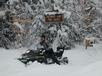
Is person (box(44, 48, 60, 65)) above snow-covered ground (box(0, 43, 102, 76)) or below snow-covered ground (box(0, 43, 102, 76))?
above

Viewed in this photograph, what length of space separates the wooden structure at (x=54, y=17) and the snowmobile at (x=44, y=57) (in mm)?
1145

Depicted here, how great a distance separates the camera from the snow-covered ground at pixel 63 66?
6.46 metres

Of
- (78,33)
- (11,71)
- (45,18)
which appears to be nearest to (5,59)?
(11,71)

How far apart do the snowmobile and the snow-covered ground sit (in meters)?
0.17

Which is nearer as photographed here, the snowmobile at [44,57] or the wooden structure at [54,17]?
the snowmobile at [44,57]

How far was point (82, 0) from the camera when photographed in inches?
378

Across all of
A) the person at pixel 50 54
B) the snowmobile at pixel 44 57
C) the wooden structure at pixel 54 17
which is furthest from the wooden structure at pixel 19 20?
the person at pixel 50 54

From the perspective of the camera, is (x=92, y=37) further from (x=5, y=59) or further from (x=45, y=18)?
(x=5, y=59)

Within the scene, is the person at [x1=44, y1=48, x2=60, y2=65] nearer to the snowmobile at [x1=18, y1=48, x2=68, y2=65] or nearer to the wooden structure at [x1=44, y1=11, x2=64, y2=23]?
the snowmobile at [x1=18, y1=48, x2=68, y2=65]

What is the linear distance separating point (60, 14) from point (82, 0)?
1209mm

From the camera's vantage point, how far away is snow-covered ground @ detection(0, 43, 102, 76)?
6461 mm

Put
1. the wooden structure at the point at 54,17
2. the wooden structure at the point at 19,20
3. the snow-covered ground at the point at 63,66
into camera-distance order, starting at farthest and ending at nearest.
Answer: the wooden structure at the point at 19,20, the wooden structure at the point at 54,17, the snow-covered ground at the point at 63,66

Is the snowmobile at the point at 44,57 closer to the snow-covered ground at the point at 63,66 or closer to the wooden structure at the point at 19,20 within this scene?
the snow-covered ground at the point at 63,66

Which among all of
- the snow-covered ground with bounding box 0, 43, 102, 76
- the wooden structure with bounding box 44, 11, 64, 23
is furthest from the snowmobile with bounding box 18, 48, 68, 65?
the wooden structure with bounding box 44, 11, 64, 23
